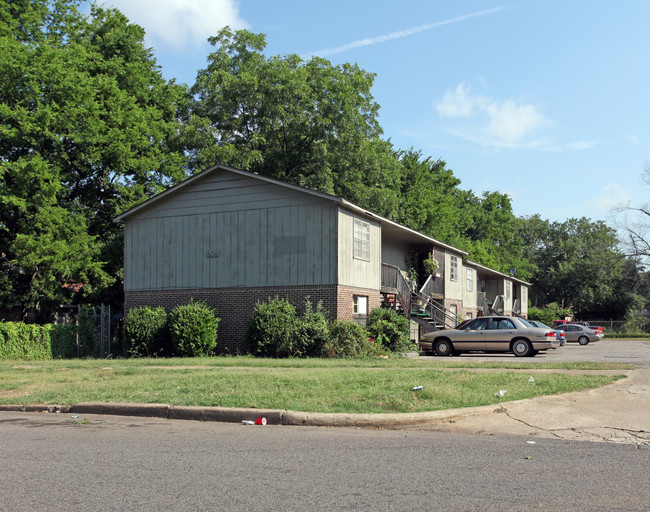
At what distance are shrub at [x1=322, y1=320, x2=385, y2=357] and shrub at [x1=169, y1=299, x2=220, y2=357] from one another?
4.64 metres

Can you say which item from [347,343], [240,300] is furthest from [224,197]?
[347,343]

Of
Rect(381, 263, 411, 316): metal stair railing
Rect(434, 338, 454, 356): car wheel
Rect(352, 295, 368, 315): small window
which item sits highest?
Rect(381, 263, 411, 316): metal stair railing

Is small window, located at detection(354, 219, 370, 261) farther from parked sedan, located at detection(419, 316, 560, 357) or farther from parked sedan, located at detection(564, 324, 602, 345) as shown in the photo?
parked sedan, located at detection(564, 324, 602, 345)

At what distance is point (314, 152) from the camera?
120 ft

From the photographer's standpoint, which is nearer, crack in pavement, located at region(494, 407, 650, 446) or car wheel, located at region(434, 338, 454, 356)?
crack in pavement, located at region(494, 407, 650, 446)

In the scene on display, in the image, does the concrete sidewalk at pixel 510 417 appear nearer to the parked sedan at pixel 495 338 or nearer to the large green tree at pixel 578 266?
the parked sedan at pixel 495 338

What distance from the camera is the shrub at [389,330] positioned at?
23.0m

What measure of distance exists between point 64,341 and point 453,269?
70.4ft

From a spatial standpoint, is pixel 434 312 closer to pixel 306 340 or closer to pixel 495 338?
pixel 495 338

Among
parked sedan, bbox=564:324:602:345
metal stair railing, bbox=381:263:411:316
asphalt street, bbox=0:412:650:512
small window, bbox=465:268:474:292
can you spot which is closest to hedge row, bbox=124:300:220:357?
metal stair railing, bbox=381:263:411:316

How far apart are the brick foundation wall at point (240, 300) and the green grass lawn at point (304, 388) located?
8.24 metres

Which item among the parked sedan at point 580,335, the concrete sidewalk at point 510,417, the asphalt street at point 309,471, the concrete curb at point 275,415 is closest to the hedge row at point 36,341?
the concrete curb at point 275,415

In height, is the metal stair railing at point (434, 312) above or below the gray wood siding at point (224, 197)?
below

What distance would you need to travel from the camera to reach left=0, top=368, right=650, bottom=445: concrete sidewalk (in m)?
8.19
